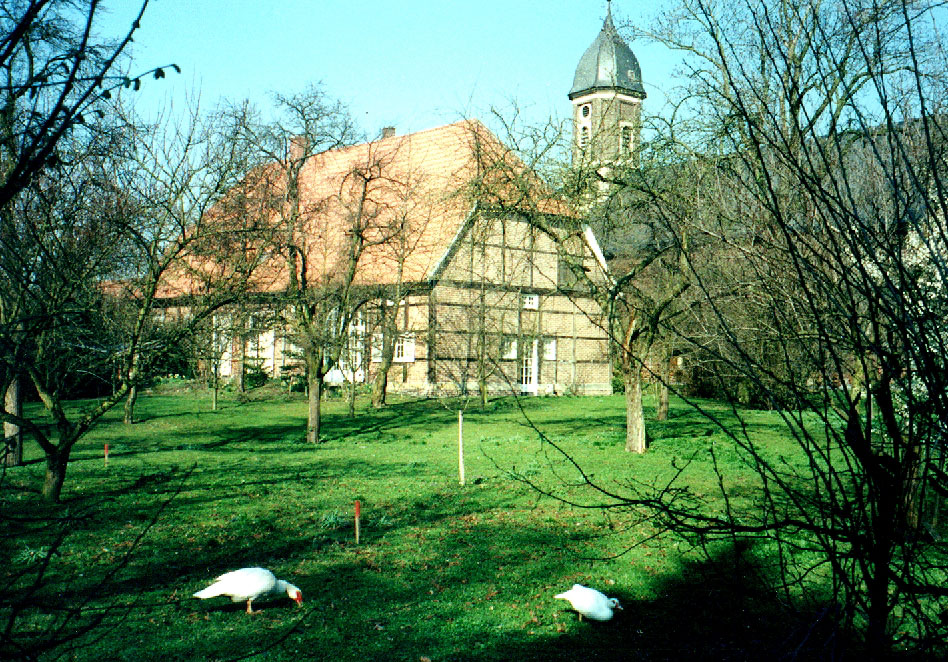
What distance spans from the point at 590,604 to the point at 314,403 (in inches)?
464

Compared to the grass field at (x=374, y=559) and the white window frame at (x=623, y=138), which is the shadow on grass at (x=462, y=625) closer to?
the grass field at (x=374, y=559)

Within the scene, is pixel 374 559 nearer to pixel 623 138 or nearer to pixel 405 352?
pixel 623 138

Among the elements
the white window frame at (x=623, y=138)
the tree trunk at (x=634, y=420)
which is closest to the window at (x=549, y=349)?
the tree trunk at (x=634, y=420)

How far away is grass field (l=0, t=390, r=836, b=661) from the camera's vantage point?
6.12 m

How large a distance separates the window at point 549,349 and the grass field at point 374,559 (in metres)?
14.0

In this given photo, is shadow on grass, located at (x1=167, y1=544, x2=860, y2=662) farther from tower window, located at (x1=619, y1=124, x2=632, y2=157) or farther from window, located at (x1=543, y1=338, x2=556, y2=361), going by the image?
window, located at (x1=543, y1=338, x2=556, y2=361)

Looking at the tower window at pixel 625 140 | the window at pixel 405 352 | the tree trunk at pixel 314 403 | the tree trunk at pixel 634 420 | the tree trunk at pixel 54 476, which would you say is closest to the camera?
the tree trunk at pixel 54 476

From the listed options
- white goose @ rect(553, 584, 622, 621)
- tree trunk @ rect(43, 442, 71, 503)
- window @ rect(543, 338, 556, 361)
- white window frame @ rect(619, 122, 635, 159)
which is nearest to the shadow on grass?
white goose @ rect(553, 584, 622, 621)

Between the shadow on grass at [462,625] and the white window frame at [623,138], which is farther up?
the white window frame at [623,138]

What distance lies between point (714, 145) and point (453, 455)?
297 inches

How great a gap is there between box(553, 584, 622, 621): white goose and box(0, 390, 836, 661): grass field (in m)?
0.14

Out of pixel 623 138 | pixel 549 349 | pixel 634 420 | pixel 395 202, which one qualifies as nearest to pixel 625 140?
pixel 623 138

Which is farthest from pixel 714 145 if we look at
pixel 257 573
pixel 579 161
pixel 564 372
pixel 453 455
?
pixel 564 372

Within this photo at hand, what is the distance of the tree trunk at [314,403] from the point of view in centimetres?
1741
